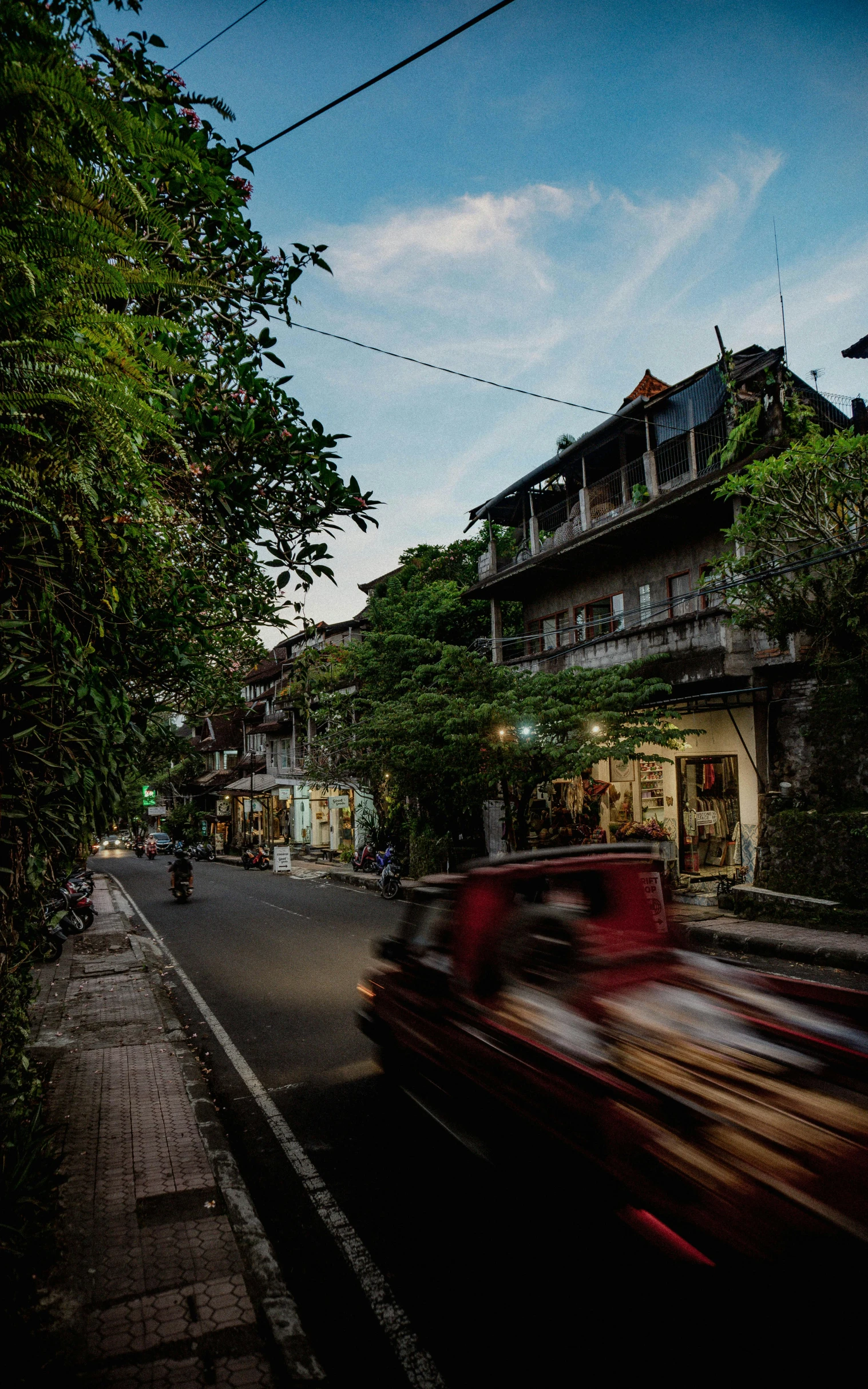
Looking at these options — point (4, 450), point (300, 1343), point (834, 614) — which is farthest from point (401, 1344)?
point (834, 614)

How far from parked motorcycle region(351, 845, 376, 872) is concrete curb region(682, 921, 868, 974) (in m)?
15.2

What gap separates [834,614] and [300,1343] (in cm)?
1174

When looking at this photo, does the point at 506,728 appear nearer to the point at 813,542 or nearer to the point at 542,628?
the point at 813,542

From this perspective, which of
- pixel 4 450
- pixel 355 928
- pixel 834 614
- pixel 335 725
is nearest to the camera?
pixel 4 450

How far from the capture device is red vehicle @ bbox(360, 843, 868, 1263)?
2.69m

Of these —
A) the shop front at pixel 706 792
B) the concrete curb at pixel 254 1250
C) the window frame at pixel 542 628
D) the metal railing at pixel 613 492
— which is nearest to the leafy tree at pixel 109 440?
the concrete curb at pixel 254 1250

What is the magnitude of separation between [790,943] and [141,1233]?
10005 millimetres

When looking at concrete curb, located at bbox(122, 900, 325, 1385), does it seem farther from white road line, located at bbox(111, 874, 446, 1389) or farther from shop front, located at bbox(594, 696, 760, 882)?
shop front, located at bbox(594, 696, 760, 882)

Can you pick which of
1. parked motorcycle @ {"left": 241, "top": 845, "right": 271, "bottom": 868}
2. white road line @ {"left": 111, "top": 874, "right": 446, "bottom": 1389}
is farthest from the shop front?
parked motorcycle @ {"left": 241, "top": 845, "right": 271, "bottom": 868}

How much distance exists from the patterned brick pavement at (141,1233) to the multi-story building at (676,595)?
10628mm

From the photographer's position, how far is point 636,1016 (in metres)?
3.79

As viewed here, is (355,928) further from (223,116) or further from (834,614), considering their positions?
(223,116)

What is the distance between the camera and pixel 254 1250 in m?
3.74

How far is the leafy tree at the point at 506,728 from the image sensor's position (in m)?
13.9
